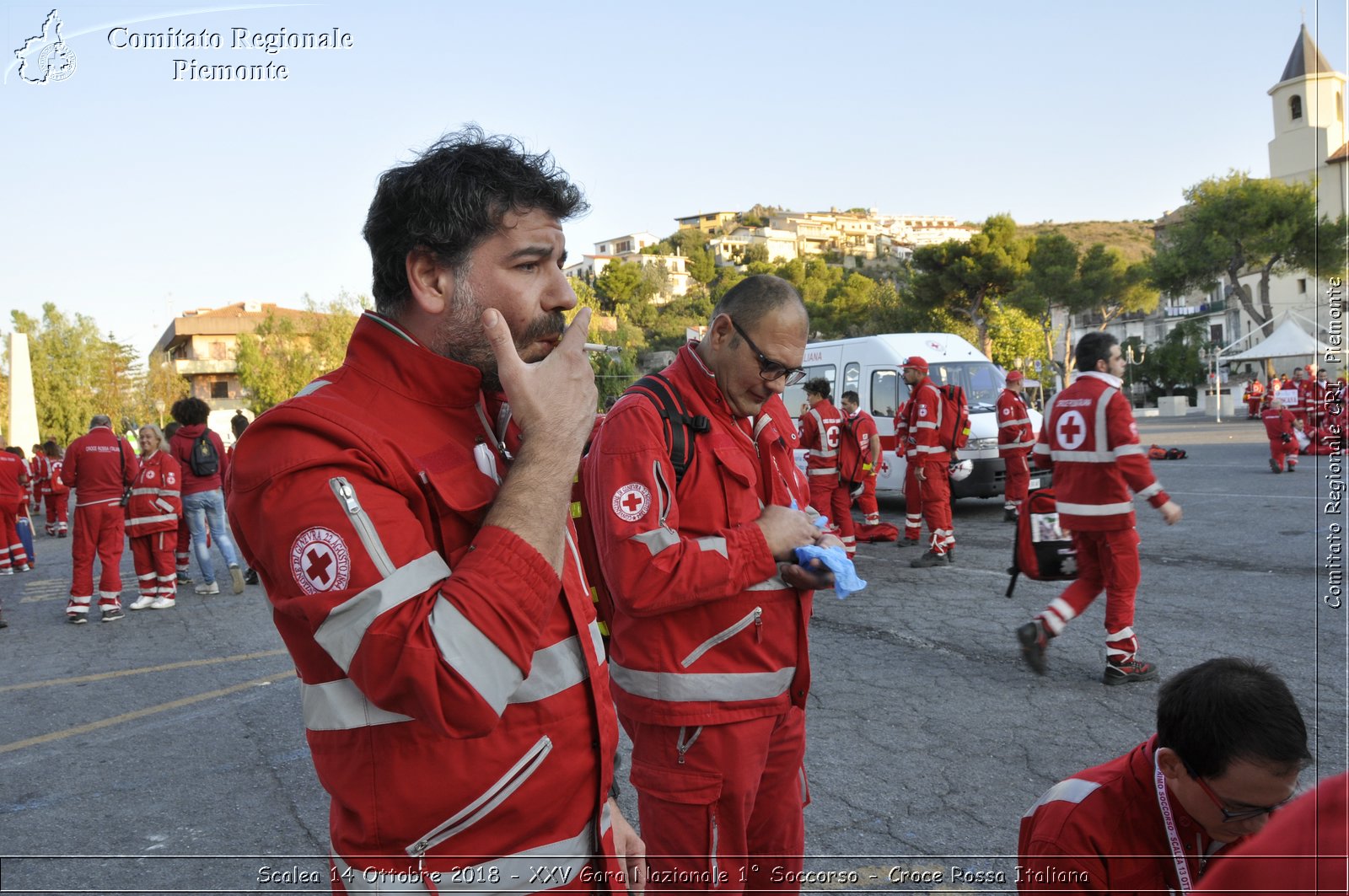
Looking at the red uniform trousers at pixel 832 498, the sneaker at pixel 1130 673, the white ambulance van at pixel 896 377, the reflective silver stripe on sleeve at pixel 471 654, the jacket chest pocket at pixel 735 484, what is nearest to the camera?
the reflective silver stripe on sleeve at pixel 471 654

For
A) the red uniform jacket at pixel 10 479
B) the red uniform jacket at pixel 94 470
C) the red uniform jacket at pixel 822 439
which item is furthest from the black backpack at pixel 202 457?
the red uniform jacket at pixel 822 439

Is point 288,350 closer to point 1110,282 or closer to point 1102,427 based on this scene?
point 1110,282

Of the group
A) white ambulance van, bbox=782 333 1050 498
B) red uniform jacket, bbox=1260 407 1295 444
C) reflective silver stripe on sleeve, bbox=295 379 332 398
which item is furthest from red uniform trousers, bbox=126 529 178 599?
red uniform jacket, bbox=1260 407 1295 444

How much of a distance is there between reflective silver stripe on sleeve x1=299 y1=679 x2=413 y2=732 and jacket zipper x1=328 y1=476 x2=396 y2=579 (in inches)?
7.7

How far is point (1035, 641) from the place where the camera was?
580 centimetres

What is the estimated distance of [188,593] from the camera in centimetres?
1118

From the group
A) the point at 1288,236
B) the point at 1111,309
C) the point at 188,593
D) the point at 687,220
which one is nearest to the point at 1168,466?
the point at 188,593

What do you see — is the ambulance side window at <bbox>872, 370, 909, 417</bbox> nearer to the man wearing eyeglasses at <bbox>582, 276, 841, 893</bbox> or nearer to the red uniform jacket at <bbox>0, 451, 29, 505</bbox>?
the man wearing eyeglasses at <bbox>582, 276, 841, 893</bbox>

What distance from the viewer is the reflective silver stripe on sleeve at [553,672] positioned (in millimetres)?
1487

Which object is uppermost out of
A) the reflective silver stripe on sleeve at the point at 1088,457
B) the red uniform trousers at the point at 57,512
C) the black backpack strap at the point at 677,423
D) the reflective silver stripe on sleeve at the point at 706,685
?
the black backpack strap at the point at 677,423

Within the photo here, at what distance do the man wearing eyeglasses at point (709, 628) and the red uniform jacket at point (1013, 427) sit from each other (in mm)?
10664

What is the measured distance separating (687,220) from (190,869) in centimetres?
18400

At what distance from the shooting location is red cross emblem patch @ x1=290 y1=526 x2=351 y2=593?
1.28m

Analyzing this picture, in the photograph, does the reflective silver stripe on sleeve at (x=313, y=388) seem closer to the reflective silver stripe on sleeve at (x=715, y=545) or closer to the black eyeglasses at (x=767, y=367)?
the reflective silver stripe on sleeve at (x=715, y=545)
